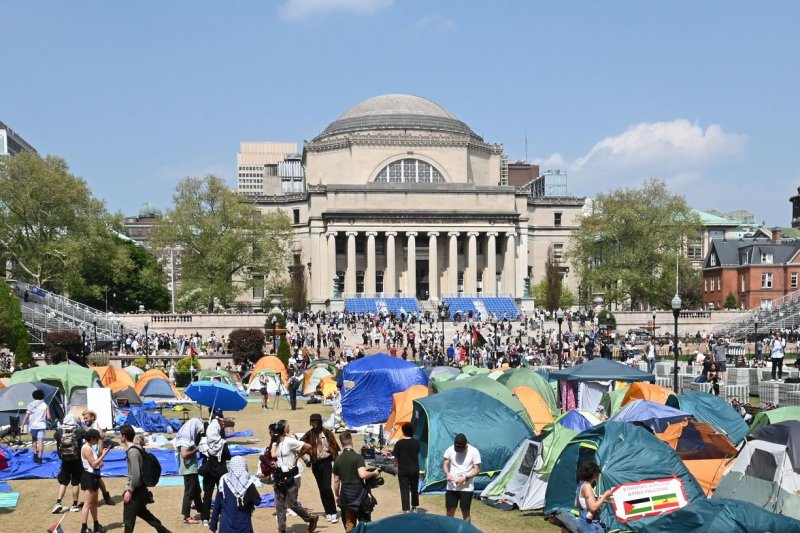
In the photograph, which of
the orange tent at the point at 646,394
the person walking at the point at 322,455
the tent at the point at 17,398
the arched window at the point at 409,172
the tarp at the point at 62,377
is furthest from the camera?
the arched window at the point at 409,172

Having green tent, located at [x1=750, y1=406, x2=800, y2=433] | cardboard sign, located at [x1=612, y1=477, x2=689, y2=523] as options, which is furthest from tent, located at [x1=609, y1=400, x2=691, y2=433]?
cardboard sign, located at [x1=612, y1=477, x2=689, y2=523]

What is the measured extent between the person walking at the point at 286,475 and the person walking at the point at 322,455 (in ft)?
0.61

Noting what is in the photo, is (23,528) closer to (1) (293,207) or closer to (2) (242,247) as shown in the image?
(2) (242,247)

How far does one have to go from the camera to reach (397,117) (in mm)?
101188

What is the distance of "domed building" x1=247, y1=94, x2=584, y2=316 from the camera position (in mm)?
90938

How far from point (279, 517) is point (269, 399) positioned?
72.2ft

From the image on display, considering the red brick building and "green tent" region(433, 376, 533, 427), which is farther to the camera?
the red brick building

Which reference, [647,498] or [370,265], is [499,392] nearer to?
[647,498]

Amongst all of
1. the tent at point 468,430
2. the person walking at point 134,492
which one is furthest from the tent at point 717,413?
the person walking at point 134,492

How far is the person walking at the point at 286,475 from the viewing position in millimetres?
14164

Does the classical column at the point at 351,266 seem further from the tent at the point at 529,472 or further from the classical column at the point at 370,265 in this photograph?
the tent at the point at 529,472

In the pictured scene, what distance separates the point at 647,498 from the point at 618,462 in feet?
2.19

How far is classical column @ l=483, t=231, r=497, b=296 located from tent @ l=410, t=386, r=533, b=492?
71489mm

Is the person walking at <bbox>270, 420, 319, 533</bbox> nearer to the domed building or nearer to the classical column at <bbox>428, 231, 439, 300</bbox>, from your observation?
the domed building
